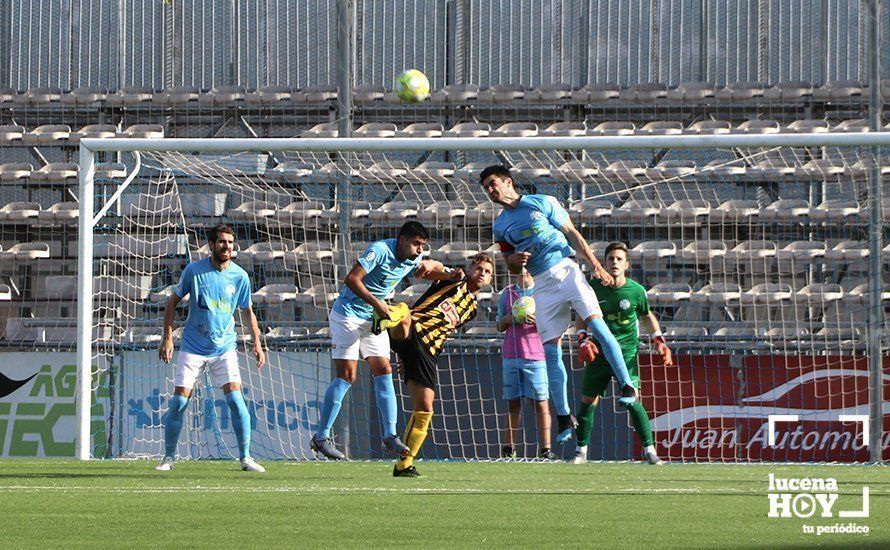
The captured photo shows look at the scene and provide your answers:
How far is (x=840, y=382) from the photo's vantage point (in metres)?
12.8

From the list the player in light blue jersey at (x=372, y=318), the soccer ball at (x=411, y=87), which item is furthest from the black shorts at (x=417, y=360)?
the soccer ball at (x=411, y=87)

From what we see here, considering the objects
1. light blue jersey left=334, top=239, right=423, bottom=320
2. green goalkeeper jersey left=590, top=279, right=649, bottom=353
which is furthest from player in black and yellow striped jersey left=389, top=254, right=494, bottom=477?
green goalkeeper jersey left=590, top=279, right=649, bottom=353

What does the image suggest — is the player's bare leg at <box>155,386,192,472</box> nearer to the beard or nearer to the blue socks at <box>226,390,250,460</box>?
the blue socks at <box>226,390,250,460</box>

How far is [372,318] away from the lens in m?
8.11

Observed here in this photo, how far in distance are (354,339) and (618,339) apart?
1.91 meters

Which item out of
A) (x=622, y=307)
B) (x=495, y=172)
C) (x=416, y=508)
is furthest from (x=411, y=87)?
(x=416, y=508)

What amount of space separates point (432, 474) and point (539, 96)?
10.6m

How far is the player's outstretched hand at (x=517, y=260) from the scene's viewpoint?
25.3 ft

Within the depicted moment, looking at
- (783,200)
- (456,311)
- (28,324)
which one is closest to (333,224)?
(28,324)

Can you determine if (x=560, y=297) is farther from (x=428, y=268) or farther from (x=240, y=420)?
(x=240, y=420)

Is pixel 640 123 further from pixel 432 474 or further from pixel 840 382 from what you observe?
pixel 432 474

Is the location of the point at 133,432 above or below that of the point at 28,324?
below

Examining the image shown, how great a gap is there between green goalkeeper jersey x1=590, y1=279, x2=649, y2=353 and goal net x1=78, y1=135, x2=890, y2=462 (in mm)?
3277

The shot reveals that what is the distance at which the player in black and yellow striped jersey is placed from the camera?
22.4 feet
